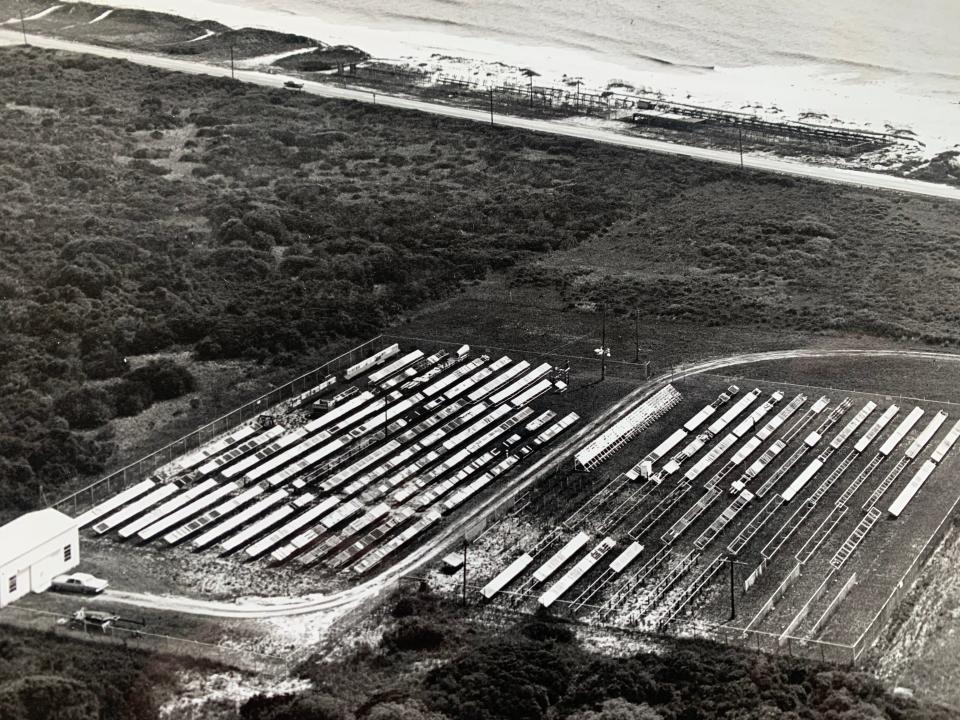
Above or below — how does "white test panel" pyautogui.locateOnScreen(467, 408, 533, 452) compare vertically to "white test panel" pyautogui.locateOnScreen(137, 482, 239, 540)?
above

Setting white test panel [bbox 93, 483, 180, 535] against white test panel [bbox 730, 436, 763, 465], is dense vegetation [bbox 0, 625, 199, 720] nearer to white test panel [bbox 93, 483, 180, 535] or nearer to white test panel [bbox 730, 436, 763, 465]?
white test panel [bbox 93, 483, 180, 535]

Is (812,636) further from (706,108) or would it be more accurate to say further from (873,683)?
(706,108)

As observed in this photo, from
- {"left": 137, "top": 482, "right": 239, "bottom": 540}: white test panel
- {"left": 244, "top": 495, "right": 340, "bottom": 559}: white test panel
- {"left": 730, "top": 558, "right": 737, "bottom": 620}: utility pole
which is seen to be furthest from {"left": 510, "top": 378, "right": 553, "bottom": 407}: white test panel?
{"left": 730, "top": 558, "right": 737, "bottom": 620}: utility pole

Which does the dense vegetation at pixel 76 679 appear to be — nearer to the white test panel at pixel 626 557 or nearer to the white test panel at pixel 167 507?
the white test panel at pixel 167 507

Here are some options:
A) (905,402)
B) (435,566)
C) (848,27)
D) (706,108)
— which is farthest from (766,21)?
(435,566)

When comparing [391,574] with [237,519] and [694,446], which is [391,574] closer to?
[237,519]

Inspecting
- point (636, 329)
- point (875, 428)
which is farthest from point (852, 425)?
point (636, 329)
